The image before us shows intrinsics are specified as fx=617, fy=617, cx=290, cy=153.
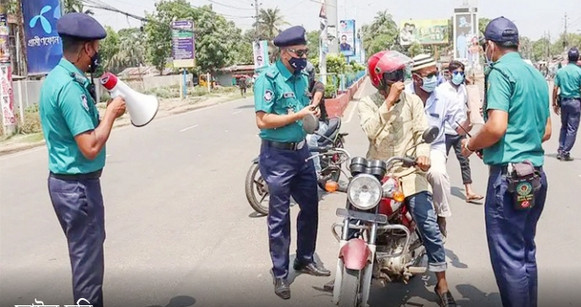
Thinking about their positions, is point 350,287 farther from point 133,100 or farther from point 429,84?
point 429,84

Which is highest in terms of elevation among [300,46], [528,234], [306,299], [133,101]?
[300,46]

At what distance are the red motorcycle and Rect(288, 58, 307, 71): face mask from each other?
1001 mm

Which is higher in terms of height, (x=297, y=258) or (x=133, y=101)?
(x=133, y=101)

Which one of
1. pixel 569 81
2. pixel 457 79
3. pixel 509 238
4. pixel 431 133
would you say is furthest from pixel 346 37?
pixel 509 238

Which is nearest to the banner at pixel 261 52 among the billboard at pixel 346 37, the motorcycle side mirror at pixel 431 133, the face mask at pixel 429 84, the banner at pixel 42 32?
the billboard at pixel 346 37

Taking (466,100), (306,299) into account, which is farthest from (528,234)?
(466,100)

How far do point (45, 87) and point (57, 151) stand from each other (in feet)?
1.14

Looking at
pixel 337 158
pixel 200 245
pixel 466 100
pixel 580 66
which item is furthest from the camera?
pixel 580 66

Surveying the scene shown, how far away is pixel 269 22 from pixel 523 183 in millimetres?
73117

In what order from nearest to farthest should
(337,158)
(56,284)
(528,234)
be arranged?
(528,234) < (56,284) < (337,158)

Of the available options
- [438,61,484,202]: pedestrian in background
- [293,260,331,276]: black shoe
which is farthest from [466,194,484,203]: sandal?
[293,260,331,276]: black shoe

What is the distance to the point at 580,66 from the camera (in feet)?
32.3

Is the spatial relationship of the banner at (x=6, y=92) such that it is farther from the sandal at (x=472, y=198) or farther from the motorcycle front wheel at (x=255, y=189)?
the sandal at (x=472, y=198)

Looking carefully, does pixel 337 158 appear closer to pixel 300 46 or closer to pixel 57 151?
pixel 300 46
